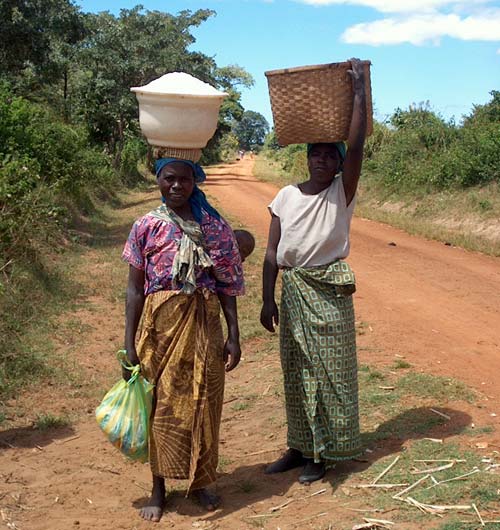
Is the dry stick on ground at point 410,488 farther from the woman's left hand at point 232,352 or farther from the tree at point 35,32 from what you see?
the tree at point 35,32

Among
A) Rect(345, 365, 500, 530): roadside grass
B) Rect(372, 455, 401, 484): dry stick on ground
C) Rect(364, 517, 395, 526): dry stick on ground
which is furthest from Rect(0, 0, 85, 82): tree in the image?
Rect(364, 517, 395, 526): dry stick on ground

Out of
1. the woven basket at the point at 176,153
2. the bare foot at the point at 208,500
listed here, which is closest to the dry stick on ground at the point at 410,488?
the bare foot at the point at 208,500

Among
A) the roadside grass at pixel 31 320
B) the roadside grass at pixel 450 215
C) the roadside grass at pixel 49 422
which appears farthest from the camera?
the roadside grass at pixel 450 215

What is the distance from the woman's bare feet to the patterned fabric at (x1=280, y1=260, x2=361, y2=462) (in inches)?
29.8

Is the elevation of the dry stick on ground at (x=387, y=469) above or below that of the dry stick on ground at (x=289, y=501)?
above

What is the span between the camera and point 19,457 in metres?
4.41

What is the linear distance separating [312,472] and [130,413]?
38.0 inches

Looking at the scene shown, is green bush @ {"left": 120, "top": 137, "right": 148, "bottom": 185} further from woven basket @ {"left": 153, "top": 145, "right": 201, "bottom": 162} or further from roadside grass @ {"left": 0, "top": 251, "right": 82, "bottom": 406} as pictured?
woven basket @ {"left": 153, "top": 145, "right": 201, "bottom": 162}

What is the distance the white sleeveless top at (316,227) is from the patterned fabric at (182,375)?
18.5 inches

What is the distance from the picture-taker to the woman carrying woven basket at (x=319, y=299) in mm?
3555

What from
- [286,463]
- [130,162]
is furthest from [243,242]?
[130,162]

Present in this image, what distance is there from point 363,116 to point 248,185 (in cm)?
2114

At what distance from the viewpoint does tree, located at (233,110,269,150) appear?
8697cm

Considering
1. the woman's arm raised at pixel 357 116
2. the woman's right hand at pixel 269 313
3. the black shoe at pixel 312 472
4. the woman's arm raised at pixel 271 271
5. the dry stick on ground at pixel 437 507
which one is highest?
the woman's arm raised at pixel 357 116
